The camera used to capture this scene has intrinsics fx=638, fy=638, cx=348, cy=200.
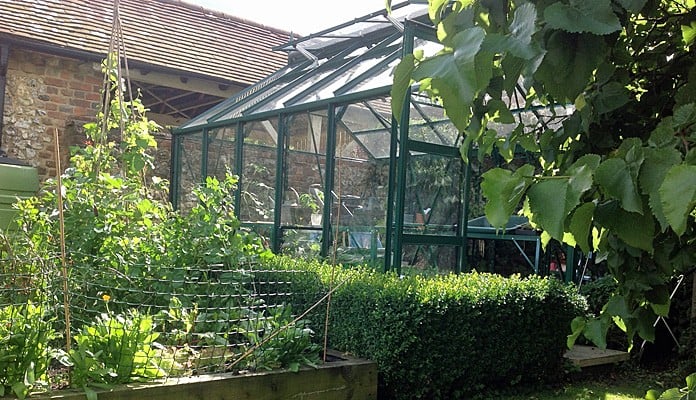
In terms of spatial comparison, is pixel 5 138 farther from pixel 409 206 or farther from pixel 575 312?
pixel 575 312

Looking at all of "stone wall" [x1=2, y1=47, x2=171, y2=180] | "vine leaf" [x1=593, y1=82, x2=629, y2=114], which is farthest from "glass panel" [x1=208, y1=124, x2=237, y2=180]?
"vine leaf" [x1=593, y1=82, x2=629, y2=114]

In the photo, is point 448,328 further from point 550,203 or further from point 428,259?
point 550,203

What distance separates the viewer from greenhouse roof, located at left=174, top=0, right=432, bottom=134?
6703 mm

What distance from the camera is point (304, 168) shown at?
24.2 feet

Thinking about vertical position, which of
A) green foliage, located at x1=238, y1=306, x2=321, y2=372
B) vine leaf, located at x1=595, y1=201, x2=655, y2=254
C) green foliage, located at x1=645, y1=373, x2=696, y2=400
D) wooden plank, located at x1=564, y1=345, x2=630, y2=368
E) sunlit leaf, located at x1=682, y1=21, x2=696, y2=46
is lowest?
wooden plank, located at x1=564, y1=345, x2=630, y2=368

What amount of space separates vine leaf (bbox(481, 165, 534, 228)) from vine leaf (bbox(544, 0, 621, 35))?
8.3 inches

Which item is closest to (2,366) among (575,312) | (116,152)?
(116,152)

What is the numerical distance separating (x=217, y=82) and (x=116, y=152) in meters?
4.24

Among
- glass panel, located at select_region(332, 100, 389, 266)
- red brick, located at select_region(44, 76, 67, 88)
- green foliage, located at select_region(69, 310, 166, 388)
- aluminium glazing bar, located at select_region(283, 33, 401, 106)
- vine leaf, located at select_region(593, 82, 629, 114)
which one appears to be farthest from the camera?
red brick, located at select_region(44, 76, 67, 88)

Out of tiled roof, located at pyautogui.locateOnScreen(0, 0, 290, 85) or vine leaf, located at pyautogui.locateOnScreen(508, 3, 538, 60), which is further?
tiled roof, located at pyautogui.locateOnScreen(0, 0, 290, 85)

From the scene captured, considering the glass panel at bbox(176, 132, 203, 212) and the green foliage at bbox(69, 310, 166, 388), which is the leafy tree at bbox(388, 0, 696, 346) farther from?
the glass panel at bbox(176, 132, 203, 212)

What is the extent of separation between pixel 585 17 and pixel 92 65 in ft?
33.8

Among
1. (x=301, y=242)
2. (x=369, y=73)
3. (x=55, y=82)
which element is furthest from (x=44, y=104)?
(x=369, y=73)

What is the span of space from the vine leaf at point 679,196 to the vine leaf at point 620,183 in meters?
0.10
